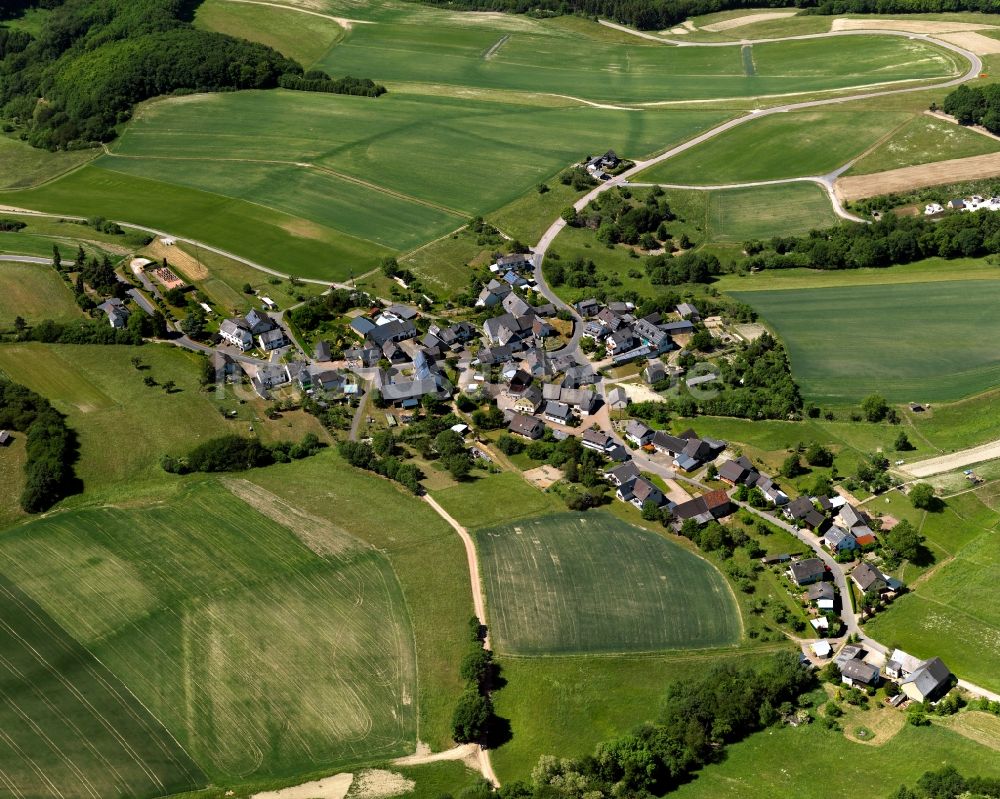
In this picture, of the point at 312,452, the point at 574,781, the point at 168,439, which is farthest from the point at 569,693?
the point at 168,439

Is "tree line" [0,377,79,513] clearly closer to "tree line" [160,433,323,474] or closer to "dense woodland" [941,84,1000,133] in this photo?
"tree line" [160,433,323,474]

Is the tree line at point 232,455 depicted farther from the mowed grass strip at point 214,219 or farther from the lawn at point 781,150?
the lawn at point 781,150

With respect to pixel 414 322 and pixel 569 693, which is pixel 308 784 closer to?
pixel 569 693

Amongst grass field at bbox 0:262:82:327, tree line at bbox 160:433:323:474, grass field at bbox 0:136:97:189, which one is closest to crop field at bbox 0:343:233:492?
tree line at bbox 160:433:323:474

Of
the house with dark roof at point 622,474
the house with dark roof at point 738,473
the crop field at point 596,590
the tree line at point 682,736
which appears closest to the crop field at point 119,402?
the crop field at point 596,590

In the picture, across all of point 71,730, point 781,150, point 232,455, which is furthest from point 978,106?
point 71,730
